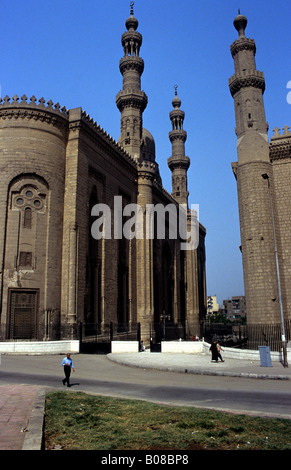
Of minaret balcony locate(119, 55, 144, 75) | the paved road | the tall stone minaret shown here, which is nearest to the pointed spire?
the tall stone minaret

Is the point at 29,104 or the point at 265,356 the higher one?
the point at 29,104

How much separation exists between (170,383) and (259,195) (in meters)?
18.7

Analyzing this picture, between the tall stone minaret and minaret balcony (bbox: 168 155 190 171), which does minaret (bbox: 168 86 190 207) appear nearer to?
minaret balcony (bbox: 168 155 190 171)

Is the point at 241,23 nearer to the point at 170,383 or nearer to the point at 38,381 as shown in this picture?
the point at 170,383

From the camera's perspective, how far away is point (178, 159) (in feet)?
195

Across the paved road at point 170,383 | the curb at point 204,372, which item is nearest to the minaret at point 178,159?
the paved road at point 170,383

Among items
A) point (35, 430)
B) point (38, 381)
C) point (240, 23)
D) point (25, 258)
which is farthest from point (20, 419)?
point (240, 23)

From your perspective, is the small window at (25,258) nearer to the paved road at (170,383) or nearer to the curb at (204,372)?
the paved road at (170,383)

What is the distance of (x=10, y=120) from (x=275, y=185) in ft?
64.7

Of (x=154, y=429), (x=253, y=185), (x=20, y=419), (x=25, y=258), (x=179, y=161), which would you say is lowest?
(x=154, y=429)

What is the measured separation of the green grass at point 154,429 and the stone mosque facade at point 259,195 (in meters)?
18.1

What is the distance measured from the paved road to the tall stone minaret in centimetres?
980
